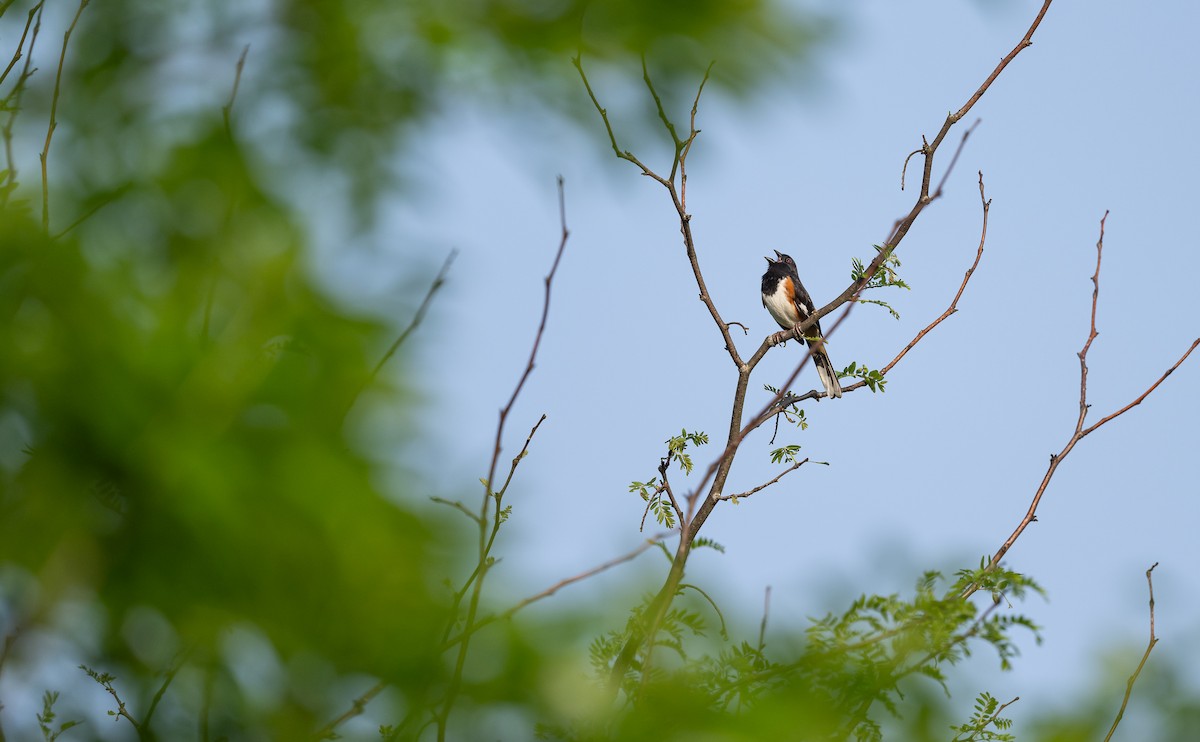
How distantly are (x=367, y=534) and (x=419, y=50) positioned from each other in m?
1.16

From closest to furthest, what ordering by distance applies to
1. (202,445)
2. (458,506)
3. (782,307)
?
(202,445), (458,506), (782,307)

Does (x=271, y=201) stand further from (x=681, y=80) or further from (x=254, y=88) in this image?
(x=681, y=80)

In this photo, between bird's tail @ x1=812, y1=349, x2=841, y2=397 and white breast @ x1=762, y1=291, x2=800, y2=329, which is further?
white breast @ x1=762, y1=291, x2=800, y2=329

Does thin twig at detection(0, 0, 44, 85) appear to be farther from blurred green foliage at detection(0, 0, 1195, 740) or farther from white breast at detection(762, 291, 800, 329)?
white breast at detection(762, 291, 800, 329)

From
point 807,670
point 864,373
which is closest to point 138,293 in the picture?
point 807,670

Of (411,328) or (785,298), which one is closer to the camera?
(411,328)

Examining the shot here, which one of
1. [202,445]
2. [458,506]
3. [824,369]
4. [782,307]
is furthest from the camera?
[782,307]

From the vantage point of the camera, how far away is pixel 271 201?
1542 millimetres

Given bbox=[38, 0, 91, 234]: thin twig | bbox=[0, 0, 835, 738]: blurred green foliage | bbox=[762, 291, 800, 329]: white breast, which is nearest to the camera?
bbox=[0, 0, 835, 738]: blurred green foliage

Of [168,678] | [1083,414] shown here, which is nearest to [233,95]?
[168,678]

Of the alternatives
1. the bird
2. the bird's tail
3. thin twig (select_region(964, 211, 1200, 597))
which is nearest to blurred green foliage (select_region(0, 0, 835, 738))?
thin twig (select_region(964, 211, 1200, 597))

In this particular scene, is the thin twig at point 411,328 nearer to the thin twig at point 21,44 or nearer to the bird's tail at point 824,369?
the thin twig at point 21,44

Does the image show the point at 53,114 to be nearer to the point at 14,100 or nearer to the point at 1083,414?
the point at 14,100

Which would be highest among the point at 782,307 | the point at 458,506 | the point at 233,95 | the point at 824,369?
the point at 782,307
